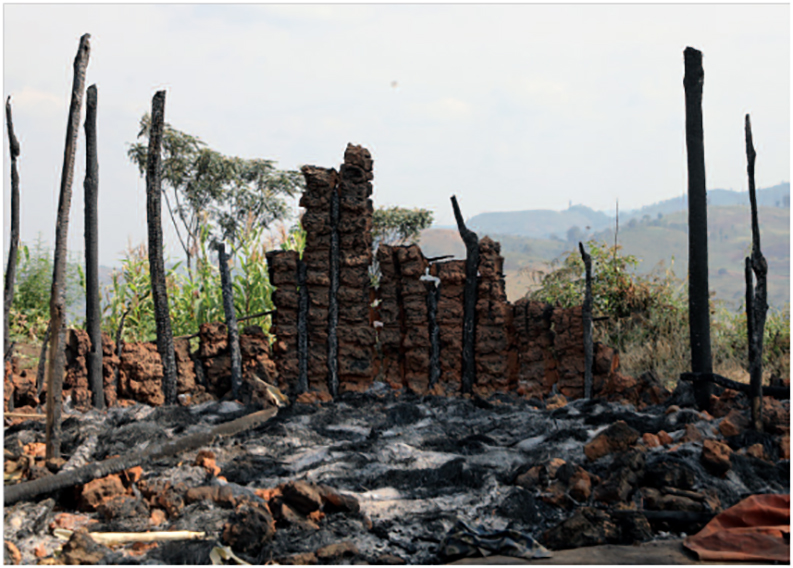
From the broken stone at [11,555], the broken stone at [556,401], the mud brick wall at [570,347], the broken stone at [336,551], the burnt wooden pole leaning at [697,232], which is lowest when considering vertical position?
the broken stone at [11,555]

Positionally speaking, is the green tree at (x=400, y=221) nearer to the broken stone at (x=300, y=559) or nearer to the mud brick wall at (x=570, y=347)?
the mud brick wall at (x=570, y=347)

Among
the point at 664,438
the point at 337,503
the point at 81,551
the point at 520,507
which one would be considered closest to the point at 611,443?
the point at 664,438

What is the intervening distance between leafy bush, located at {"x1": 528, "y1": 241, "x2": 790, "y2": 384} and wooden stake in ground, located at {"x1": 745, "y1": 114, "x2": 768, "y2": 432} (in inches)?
205

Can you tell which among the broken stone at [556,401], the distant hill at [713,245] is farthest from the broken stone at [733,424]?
the distant hill at [713,245]

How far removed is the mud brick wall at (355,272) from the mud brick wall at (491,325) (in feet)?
4.23

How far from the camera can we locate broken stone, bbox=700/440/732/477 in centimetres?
503

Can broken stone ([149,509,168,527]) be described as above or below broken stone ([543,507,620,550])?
below

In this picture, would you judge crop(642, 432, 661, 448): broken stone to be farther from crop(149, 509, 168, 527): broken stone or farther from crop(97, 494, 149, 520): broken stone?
crop(97, 494, 149, 520): broken stone

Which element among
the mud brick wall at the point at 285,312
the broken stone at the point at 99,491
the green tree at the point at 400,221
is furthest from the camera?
the green tree at the point at 400,221

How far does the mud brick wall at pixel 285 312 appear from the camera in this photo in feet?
28.5

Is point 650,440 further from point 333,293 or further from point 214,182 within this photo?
point 214,182

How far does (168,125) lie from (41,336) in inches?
349

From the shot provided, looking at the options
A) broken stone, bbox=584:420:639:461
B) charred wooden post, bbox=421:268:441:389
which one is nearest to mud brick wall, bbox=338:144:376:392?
charred wooden post, bbox=421:268:441:389

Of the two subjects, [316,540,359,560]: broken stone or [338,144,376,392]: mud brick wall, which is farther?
[338,144,376,392]: mud brick wall
